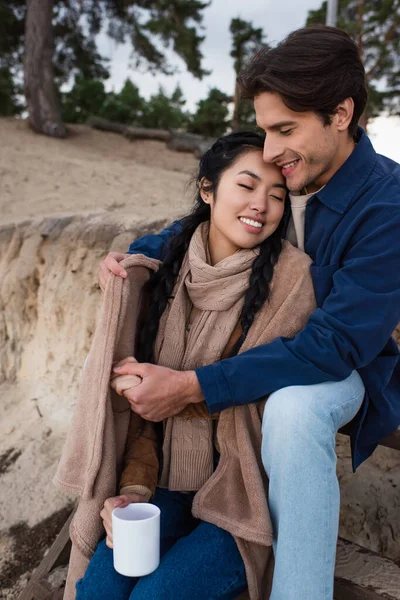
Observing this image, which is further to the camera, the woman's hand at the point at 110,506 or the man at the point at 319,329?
the woman's hand at the point at 110,506

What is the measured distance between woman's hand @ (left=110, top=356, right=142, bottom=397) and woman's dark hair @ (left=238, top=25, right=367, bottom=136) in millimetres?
1098

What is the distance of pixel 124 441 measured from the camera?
6.61 ft

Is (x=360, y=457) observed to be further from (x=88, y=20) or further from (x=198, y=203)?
(x=88, y=20)

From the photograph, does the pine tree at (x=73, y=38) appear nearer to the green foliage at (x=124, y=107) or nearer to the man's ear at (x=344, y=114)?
the green foliage at (x=124, y=107)

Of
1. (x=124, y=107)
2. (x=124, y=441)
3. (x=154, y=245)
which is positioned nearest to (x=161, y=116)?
(x=124, y=107)

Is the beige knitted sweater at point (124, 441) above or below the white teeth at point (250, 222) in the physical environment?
below

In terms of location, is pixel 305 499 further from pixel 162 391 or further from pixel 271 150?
pixel 271 150

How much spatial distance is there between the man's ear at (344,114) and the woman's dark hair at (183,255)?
29 centimetres

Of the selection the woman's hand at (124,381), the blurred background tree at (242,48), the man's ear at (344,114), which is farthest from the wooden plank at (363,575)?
the blurred background tree at (242,48)

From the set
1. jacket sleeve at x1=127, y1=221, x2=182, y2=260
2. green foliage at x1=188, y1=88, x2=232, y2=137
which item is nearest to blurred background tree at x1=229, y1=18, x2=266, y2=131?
green foliage at x1=188, y1=88, x2=232, y2=137

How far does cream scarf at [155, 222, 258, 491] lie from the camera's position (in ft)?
6.43

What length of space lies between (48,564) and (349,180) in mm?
2031

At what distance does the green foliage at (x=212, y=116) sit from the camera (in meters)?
12.5

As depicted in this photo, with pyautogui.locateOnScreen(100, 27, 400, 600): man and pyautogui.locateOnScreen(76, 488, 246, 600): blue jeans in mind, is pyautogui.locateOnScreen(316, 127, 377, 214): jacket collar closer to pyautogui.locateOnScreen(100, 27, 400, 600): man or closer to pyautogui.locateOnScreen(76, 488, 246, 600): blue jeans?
pyautogui.locateOnScreen(100, 27, 400, 600): man
